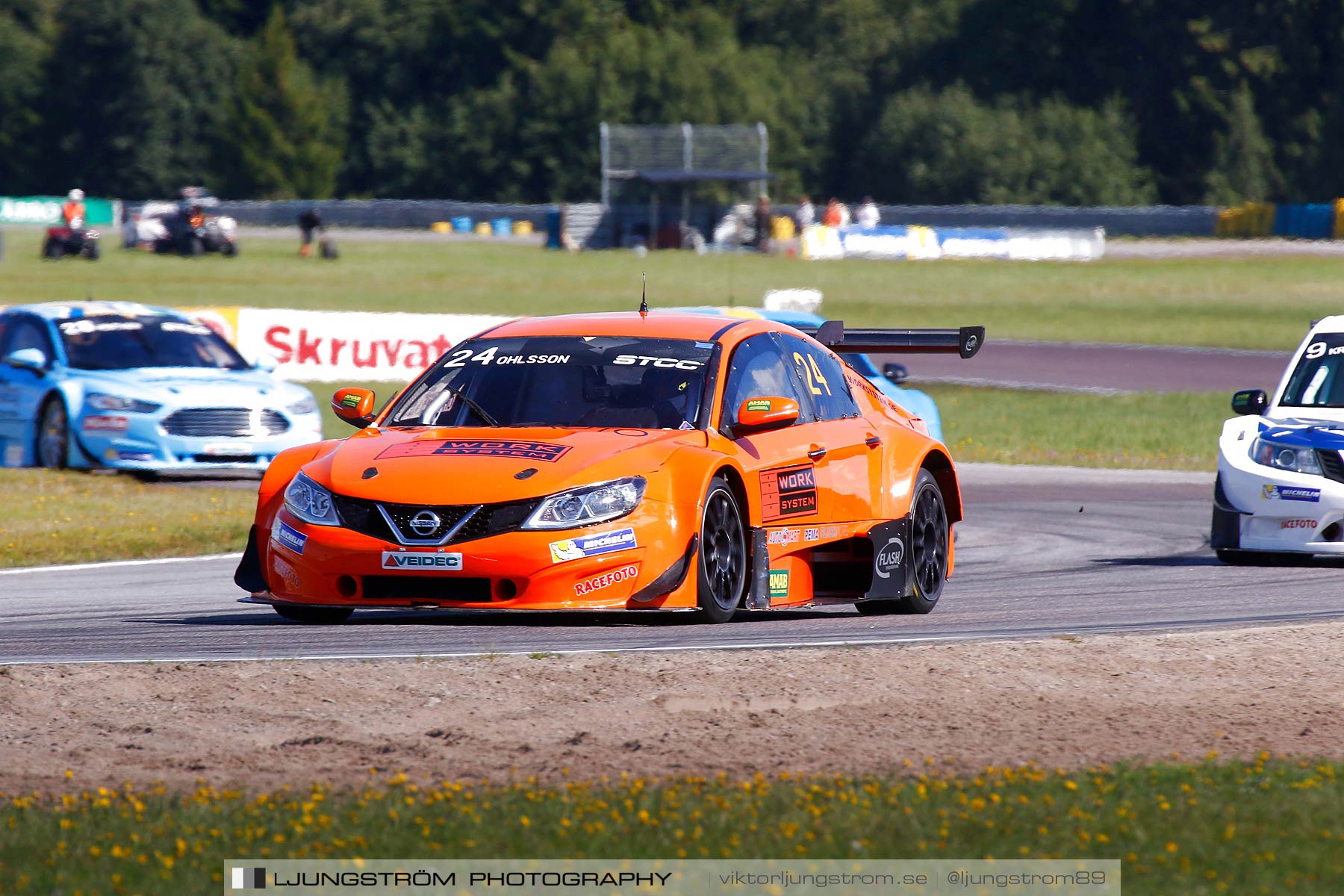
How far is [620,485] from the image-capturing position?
883 cm

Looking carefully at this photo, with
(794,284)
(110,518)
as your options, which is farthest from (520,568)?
(794,284)

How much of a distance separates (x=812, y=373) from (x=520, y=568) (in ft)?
7.91

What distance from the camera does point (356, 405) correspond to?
31.9 ft

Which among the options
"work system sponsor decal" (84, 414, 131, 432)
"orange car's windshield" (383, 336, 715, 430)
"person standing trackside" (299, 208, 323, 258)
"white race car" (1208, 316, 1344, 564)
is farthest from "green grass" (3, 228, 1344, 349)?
"orange car's windshield" (383, 336, 715, 430)

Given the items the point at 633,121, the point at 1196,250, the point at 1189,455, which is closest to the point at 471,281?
the point at 1196,250

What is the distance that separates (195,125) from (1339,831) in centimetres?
10328

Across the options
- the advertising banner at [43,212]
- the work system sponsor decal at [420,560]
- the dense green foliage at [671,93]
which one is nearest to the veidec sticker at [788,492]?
the work system sponsor decal at [420,560]

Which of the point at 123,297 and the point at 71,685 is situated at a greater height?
the point at 71,685

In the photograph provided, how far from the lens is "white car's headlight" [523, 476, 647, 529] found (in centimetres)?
870

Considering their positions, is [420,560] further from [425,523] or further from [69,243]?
[69,243]

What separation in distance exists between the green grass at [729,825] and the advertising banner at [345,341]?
24345 mm

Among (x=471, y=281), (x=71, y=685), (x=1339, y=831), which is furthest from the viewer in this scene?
(x=471, y=281)

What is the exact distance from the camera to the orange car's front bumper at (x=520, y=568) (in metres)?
8.66

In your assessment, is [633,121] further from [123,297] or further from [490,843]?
[490,843]
